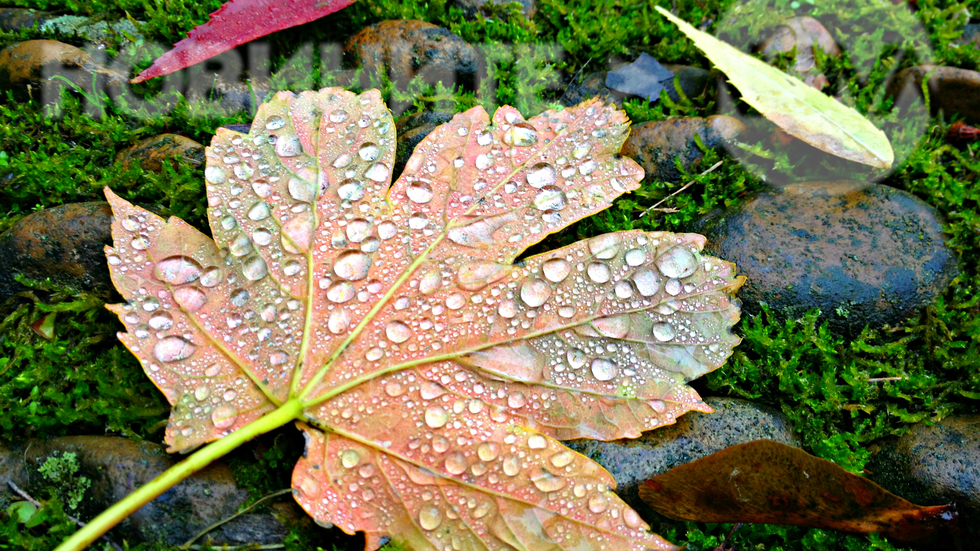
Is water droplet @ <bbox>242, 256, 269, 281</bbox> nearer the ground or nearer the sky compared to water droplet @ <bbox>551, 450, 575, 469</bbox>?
nearer the sky

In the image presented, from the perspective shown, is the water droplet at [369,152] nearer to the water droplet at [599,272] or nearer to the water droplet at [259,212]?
the water droplet at [259,212]

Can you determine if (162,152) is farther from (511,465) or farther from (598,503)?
(598,503)

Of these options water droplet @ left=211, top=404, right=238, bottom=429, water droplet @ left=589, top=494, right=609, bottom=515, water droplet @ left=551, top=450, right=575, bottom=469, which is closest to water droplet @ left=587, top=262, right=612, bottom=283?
water droplet @ left=551, top=450, right=575, bottom=469

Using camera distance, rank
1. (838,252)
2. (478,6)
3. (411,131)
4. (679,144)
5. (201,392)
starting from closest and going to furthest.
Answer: (201,392), (838,252), (411,131), (679,144), (478,6)

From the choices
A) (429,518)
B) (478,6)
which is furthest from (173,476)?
(478,6)

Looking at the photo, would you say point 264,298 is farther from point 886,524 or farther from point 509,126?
point 886,524

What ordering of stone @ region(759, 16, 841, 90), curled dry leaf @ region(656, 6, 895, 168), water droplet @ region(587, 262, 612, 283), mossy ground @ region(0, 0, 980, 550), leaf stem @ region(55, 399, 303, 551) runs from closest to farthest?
1. leaf stem @ region(55, 399, 303, 551)
2. water droplet @ region(587, 262, 612, 283)
3. mossy ground @ region(0, 0, 980, 550)
4. curled dry leaf @ region(656, 6, 895, 168)
5. stone @ region(759, 16, 841, 90)

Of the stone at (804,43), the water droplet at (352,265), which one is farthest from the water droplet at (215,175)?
the stone at (804,43)

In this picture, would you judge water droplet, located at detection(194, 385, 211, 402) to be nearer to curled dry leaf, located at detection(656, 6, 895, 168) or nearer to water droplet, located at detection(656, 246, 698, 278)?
water droplet, located at detection(656, 246, 698, 278)
